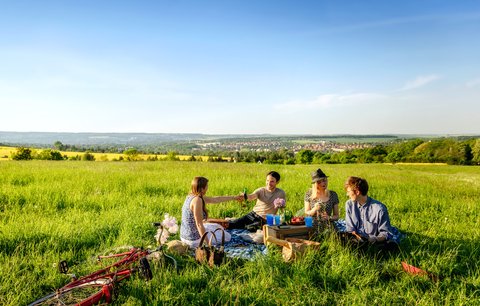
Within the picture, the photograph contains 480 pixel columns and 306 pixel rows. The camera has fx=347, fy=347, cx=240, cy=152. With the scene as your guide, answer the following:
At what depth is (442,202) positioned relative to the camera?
33.4ft

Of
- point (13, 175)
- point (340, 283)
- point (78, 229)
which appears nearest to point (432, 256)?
point (340, 283)

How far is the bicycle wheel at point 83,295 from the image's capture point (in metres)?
3.86

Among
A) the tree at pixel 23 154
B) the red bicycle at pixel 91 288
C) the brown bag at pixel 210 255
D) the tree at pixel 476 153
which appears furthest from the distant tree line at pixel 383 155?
the red bicycle at pixel 91 288

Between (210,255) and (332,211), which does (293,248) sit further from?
(332,211)

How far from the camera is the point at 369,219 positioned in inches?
245

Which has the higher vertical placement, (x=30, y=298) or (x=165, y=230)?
(x=165, y=230)

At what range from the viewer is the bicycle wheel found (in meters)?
3.86

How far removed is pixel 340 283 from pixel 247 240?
2519mm

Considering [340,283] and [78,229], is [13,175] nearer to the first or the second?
[78,229]

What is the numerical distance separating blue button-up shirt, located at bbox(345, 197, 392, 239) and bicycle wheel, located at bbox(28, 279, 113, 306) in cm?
425

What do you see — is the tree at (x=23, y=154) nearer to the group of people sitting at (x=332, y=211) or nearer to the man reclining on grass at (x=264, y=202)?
the man reclining on grass at (x=264, y=202)

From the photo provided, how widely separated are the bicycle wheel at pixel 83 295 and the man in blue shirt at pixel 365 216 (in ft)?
13.1

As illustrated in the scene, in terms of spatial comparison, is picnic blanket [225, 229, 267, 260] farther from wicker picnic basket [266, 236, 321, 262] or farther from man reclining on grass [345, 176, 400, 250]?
man reclining on grass [345, 176, 400, 250]

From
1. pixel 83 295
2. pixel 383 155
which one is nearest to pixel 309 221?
pixel 83 295
